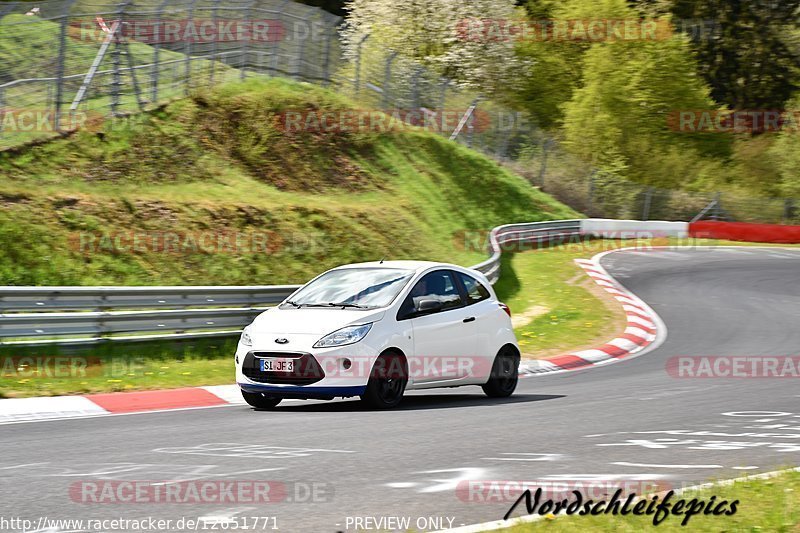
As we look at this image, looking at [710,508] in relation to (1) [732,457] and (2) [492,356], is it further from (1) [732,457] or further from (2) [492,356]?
(2) [492,356]

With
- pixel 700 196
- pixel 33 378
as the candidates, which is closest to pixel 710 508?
pixel 33 378

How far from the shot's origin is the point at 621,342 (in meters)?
19.8

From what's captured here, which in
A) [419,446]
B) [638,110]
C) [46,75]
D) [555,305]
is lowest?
[555,305]

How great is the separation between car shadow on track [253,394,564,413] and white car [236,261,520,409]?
0.22 meters

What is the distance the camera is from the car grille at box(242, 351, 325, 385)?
10844 millimetres

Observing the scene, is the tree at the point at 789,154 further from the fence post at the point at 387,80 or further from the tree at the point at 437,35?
the fence post at the point at 387,80

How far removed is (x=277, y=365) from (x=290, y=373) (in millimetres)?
168

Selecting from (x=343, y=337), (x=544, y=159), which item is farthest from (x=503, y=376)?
(x=544, y=159)

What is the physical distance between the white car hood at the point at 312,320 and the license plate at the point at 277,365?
0.30m

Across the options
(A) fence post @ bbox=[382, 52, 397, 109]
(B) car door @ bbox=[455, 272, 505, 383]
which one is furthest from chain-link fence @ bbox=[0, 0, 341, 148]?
(B) car door @ bbox=[455, 272, 505, 383]

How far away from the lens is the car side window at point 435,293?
38.7 ft

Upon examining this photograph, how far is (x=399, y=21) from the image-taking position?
2153 inches

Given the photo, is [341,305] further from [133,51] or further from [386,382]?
[133,51]

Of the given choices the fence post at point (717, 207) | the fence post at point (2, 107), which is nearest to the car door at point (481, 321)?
the fence post at point (2, 107)
